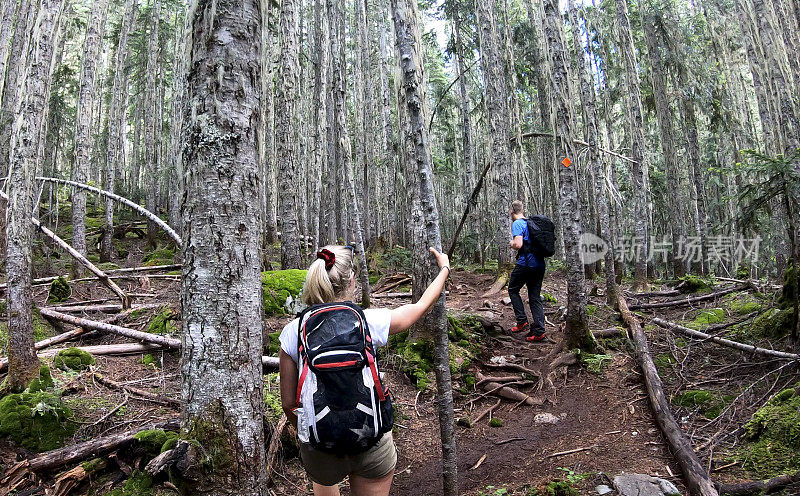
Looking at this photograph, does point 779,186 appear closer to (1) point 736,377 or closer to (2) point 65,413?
(1) point 736,377

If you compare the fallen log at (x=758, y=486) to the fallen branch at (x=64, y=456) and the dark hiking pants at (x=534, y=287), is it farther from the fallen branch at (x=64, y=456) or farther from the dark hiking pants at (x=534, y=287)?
the fallen branch at (x=64, y=456)

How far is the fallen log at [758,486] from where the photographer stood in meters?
2.59

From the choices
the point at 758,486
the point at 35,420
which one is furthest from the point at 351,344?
the point at 35,420

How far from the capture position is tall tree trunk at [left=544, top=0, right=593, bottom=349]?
571 cm

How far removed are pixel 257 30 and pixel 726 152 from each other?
1051 inches

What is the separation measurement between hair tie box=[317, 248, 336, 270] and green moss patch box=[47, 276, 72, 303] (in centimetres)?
682

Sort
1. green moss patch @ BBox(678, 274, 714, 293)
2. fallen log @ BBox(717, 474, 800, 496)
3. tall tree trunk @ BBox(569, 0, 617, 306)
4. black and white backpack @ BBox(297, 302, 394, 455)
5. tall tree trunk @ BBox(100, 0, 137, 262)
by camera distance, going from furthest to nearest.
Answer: tall tree trunk @ BBox(100, 0, 137, 262)
green moss patch @ BBox(678, 274, 714, 293)
tall tree trunk @ BBox(569, 0, 617, 306)
fallen log @ BBox(717, 474, 800, 496)
black and white backpack @ BBox(297, 302, 394, 455)

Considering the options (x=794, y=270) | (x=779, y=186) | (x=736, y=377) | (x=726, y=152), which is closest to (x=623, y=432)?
(x=736, y=377)

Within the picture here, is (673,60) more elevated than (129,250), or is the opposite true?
(673,60)

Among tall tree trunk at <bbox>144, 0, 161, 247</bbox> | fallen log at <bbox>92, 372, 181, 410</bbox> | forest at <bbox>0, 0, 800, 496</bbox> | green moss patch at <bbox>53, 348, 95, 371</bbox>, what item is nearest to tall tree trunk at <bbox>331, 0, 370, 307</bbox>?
forest at <bbox>0, 0, 800, 496</bbox>

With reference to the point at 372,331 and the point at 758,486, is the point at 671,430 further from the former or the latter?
the point at 372,331

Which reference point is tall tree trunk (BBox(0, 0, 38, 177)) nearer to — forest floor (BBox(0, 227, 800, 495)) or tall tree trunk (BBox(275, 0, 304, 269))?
forest floor (BBox(0, 227, 800, 495))

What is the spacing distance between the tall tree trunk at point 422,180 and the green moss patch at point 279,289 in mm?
3763

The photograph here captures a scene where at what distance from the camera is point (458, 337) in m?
6.20
